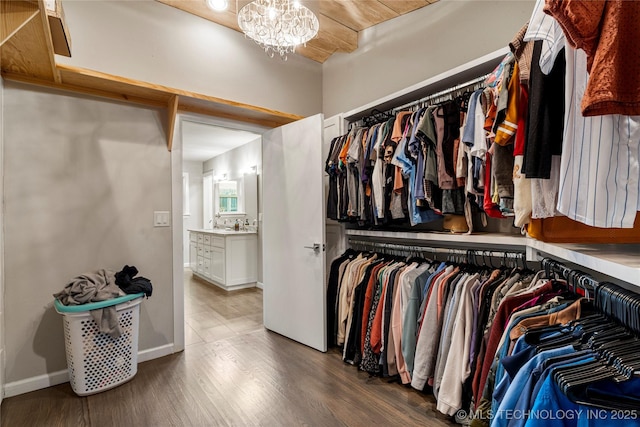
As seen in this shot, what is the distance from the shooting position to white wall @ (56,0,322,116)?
7.39ft

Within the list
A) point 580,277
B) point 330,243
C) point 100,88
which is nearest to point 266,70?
point 100,88

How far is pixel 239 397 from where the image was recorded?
1951 mm

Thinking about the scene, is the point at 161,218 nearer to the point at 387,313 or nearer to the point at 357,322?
the point at 357,322

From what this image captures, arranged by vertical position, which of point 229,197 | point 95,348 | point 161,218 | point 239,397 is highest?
point 229,197

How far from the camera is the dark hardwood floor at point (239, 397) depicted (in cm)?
173

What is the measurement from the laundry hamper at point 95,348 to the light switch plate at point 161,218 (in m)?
0.64

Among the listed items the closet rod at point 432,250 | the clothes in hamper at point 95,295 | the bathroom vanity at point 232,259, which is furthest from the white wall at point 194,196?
the closet rod at point 432,250

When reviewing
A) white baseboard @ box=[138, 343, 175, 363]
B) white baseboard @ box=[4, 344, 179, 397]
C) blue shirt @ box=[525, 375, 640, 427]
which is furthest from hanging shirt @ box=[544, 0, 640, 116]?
white baseboard @ box=[4, 344, 179, 397]

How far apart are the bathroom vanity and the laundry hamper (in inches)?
100

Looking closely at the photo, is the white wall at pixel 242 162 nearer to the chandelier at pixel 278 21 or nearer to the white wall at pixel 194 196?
the white wall at pixel 194 196

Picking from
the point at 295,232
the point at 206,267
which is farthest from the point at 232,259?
the point at 295,232

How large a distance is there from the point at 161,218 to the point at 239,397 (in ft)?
4.83

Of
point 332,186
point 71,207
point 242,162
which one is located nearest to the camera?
point 71,207

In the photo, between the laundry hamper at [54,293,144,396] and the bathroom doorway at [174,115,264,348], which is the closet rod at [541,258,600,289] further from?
the bathroom doorway at [174,115,264,348]
